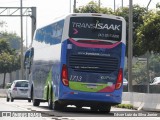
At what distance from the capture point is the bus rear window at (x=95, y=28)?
1037 inches

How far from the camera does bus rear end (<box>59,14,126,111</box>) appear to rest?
1036 inches

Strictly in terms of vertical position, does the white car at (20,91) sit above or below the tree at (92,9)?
below

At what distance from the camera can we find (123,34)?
2703 cm

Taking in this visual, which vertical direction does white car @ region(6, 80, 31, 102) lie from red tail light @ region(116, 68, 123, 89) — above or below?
below

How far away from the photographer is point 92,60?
26453mm

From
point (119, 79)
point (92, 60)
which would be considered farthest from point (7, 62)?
point (92, 60)

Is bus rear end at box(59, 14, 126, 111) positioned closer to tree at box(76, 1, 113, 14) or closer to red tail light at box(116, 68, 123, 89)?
red tail light at box(116, 68, 123, 89)

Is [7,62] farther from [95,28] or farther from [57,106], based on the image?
[95,28]

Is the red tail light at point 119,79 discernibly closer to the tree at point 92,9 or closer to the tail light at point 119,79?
the tail light at point 119,79

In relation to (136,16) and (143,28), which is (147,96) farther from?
(136,16)

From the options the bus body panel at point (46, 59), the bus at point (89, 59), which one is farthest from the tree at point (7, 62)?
the bus at point (89, 59)

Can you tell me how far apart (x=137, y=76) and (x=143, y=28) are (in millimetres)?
71849

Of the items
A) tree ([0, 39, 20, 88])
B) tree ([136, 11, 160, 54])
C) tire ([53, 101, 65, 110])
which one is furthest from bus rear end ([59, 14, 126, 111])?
tree ([0, 39, 20, 88])

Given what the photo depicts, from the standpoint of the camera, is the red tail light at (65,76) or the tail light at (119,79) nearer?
the red tail light at (65,76)
